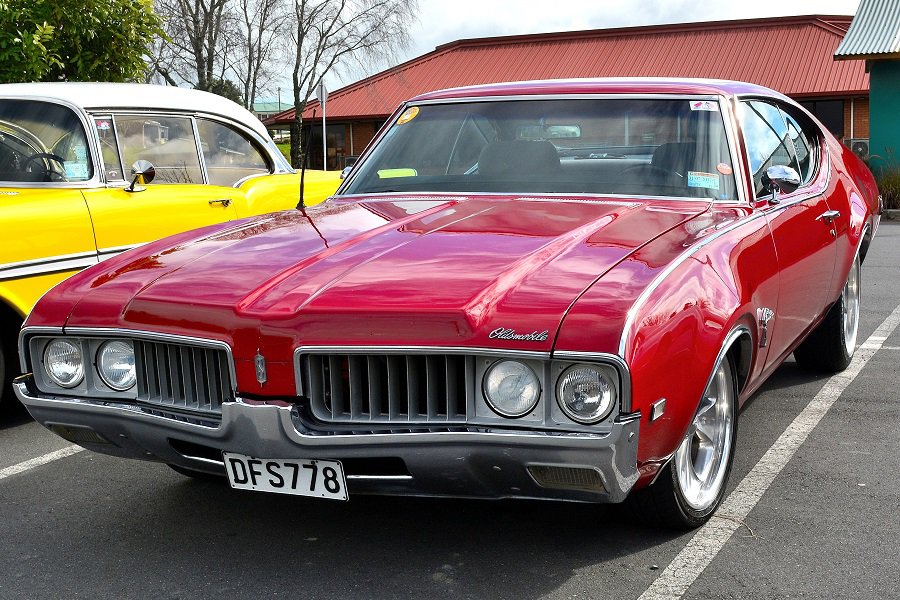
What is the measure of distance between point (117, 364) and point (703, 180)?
238 centimetres

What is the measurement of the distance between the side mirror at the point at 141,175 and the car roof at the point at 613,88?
6.71ft

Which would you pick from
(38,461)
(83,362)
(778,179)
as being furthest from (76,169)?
(778,179)

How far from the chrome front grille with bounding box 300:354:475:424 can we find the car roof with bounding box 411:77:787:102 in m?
2.14

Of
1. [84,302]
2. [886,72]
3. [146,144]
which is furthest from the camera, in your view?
[886,72]

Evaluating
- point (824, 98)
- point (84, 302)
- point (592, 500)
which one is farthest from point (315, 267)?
point (824, 98)

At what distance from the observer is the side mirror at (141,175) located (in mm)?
6344

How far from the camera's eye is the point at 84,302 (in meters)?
3.62

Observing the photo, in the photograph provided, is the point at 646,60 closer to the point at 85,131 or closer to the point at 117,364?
the point at 85,131

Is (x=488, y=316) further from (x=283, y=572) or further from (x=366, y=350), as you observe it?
(x=283, y=572)

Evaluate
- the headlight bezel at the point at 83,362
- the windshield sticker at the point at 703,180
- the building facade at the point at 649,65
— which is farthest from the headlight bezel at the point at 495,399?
the building facade at the point at 649,65

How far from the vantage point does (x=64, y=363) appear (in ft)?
12.0

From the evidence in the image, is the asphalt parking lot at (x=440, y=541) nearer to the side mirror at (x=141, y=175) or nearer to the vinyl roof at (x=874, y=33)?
the side mirror at (x=141, y=175)

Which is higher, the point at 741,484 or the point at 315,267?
the point at 315,267

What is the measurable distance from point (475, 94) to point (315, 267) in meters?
1.89
